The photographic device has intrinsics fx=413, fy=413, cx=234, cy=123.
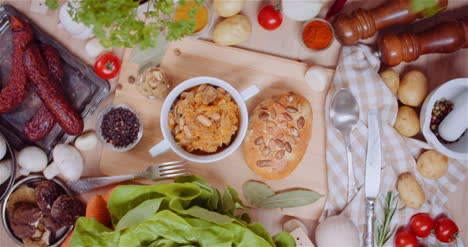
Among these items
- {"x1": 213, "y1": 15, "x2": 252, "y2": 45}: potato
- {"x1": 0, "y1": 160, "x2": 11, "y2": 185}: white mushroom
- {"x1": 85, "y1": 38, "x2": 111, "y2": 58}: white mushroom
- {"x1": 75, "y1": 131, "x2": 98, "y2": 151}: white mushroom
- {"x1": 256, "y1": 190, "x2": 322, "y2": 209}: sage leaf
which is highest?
{"x1": 213, "y1": 15, "x2": 252, "y2": 45}: potato

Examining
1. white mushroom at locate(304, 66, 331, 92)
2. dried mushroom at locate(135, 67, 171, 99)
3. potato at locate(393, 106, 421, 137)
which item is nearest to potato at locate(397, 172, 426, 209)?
potato at locate(393, 106, 421, 137)

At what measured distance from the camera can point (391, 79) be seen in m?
1.14

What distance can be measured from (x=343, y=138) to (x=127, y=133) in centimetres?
60

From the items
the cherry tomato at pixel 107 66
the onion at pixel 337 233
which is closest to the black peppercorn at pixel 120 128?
the cherry tomato at pixel 107 66

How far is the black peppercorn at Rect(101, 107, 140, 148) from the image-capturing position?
3.67 ft

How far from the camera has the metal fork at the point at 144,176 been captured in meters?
1.11

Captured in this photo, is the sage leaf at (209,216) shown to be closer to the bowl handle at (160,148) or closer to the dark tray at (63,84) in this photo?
the bowl handle at (160,148)

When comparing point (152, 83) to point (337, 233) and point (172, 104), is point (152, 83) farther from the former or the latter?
point (337, 233)

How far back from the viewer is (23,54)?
3.59ft

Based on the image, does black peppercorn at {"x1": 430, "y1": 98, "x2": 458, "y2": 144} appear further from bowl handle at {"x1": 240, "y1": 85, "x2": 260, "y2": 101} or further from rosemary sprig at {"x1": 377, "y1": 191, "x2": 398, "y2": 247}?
bowl handle at {"x1": 240, "y1": 85, "x2": 260, "y2": 101}

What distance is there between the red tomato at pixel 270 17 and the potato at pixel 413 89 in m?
0.39

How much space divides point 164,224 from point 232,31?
0.57 meters

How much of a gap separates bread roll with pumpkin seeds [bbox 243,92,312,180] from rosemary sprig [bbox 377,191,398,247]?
28 centimetres

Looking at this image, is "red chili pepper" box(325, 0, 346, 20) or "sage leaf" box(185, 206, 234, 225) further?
"red chili pepper" box(325, 0, 346, 20)
